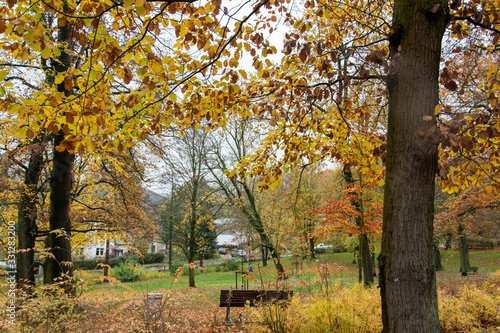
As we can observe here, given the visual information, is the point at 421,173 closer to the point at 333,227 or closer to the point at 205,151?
the point at 333,227

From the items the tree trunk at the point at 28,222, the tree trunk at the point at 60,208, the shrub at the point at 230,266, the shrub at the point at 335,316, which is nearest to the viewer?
the shrub at the point at 335,316

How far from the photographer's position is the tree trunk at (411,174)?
2189 mm

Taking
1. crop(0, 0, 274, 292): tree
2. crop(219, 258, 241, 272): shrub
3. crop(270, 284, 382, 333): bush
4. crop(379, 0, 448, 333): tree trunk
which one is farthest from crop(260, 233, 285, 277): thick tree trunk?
crop(219, 258, 241, 272): shrub

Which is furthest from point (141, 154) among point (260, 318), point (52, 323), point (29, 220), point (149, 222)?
point (260, 318)

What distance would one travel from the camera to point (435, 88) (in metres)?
2.44

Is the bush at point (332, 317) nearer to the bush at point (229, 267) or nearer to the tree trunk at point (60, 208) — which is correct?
the tree trunk at point (60, 208)

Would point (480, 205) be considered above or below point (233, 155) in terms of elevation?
below

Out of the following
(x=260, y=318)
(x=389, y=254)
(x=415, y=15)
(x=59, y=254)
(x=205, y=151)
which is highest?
(x=205, y=151)

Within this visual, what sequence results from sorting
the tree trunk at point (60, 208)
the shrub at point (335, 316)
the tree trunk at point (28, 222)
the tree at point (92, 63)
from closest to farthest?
the tree at point (92, 63) → the shrub at point (335, 316) → the tree trunk at point (60, 208) → the tree trunk at point (28, 222)

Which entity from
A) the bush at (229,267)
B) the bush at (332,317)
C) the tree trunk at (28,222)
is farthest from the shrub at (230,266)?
the bush at (332,317)

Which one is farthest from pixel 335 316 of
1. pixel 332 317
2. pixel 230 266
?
pixel 230 266

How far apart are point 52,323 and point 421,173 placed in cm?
470

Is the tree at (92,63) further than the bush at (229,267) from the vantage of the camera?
No

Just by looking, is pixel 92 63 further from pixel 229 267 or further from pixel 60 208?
pixel 229 267
